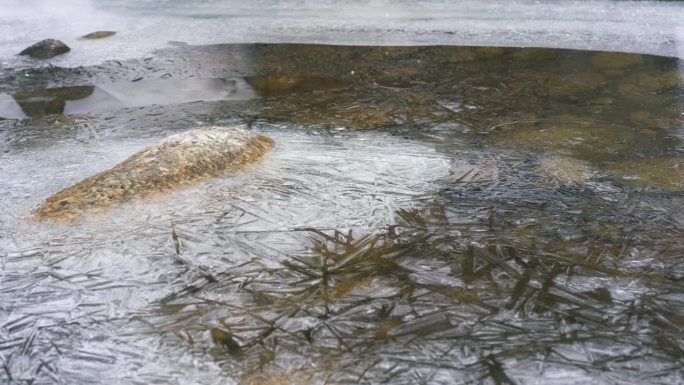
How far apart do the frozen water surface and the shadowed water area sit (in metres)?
0.01

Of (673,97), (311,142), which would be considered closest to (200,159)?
(311,142)

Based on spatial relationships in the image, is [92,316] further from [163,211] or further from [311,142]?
Result: [311,142]

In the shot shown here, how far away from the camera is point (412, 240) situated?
2979 mm

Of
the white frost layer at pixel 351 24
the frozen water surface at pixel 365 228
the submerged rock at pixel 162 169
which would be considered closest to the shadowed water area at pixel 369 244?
the frozen water surface at pixel 365 228

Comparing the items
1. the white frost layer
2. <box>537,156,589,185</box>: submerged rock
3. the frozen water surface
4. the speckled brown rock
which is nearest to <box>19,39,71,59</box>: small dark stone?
the white frost layer

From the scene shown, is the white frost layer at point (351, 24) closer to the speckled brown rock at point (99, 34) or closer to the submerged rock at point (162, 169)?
the speckled brown rock at point (99, 34)

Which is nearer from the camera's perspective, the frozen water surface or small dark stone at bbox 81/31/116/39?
the frozen water surface

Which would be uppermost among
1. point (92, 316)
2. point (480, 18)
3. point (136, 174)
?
point (480, 18)

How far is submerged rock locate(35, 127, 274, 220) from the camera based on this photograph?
332cm

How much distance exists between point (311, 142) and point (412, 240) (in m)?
1.47

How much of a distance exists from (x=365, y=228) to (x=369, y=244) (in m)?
0.15

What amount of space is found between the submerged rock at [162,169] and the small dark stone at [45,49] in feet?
11.3

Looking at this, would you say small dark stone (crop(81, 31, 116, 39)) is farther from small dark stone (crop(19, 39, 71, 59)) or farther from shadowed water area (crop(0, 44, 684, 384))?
shadowed water area (crop(0, 44, 684, 384))

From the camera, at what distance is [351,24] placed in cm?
742
